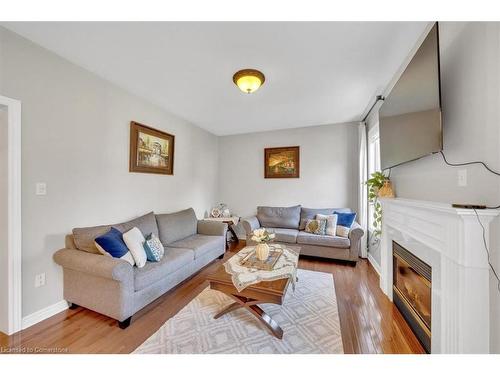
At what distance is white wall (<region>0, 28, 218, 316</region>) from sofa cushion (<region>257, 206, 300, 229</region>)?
2145mm

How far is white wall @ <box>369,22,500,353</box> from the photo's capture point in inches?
38.8

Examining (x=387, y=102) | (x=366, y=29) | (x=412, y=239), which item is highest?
(x=366, y=29)

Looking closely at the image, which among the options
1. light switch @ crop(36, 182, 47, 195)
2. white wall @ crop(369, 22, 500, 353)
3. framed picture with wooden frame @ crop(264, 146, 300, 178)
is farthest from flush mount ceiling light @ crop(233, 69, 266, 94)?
framed picture with wooden frame @ crop(264, 146, 300, 178)

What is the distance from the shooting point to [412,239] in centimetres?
165

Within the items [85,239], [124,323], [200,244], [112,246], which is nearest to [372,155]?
[200,244]

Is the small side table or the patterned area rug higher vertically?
the small side table

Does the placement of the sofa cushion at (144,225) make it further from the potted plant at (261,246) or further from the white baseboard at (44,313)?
the potted plant at (261,246)

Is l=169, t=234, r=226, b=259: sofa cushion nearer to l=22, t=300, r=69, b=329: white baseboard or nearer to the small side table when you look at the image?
the small side table

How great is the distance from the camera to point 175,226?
2891mm

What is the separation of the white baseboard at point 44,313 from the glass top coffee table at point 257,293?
1.52 m
